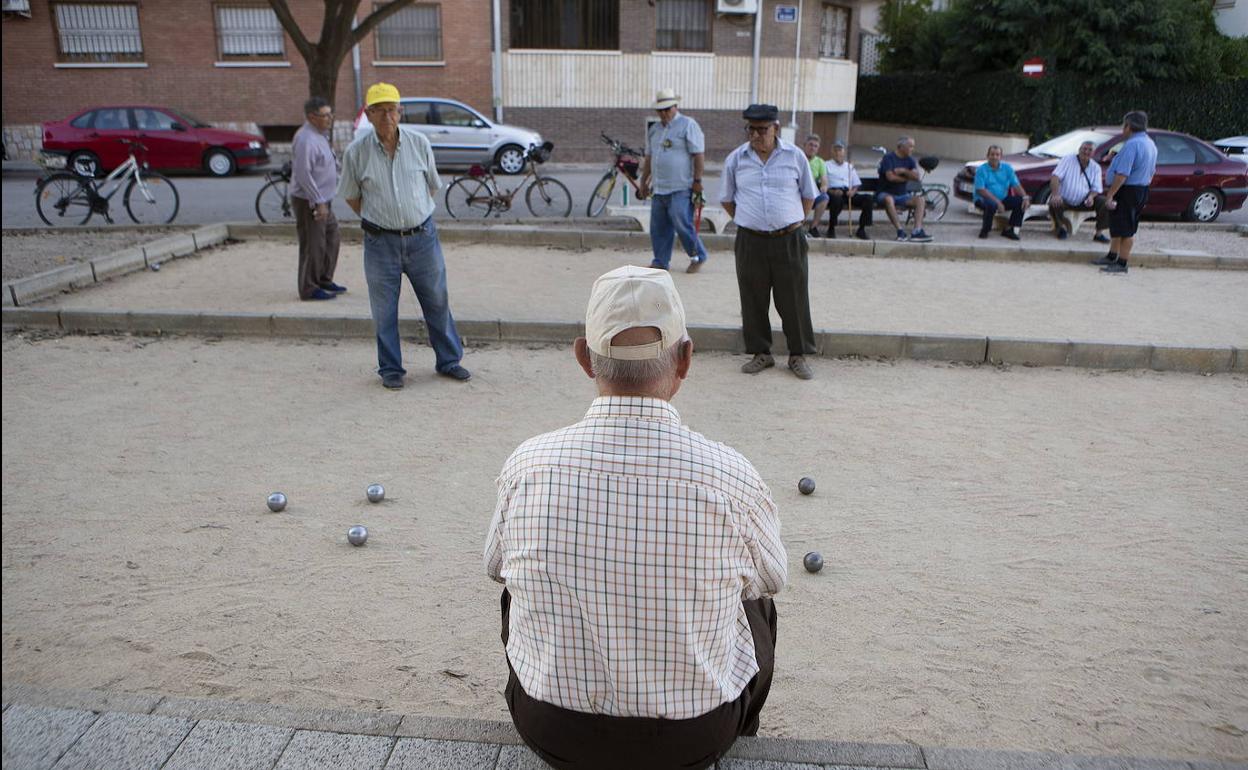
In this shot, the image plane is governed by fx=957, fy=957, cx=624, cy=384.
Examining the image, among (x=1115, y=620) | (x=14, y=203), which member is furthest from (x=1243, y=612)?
(x=14, y=203)

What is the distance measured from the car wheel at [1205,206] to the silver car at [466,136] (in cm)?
1350

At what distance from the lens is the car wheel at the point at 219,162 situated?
70.0 ft

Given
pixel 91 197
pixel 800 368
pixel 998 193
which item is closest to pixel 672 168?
pixel 800 368

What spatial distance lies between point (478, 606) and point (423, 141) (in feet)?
12.8

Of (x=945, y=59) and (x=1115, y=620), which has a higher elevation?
(x=945, y=59)

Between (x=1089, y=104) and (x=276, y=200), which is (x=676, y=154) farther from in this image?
(x=1089, y=104)

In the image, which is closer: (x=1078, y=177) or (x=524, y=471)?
(x=524, y=471)

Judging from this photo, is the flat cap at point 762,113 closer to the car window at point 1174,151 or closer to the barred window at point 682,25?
the car window at point 1174,151

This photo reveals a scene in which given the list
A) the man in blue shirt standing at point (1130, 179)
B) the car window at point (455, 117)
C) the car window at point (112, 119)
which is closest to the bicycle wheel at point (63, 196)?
the car window at point (112, 119)

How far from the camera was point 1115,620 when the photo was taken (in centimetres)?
396

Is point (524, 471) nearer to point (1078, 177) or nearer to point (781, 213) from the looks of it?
point (781, 213)

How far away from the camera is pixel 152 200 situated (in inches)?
551

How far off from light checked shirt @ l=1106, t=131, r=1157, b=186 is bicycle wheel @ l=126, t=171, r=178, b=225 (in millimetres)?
12625

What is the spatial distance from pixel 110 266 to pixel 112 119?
12.7 m
